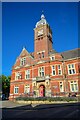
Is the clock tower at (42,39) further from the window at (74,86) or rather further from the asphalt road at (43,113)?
the asphalt road at (43,113)

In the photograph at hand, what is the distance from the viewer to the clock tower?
30.0m

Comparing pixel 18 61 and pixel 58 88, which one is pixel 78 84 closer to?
pixel 58 88

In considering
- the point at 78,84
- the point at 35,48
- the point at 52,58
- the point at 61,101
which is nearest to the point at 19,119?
the point at 61,101

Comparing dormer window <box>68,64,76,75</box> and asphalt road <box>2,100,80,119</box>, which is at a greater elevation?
dormer window <box>68,64,76,75</box>

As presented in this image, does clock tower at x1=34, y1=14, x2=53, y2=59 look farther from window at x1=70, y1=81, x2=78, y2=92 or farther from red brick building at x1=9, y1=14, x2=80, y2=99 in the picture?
Answer: window at x1=70, y1=81, x2=78, y2=92

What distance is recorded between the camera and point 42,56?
29.8m

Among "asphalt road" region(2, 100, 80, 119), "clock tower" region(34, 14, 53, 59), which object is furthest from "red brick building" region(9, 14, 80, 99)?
"asphalt road" region(2, 100, 80, 119)

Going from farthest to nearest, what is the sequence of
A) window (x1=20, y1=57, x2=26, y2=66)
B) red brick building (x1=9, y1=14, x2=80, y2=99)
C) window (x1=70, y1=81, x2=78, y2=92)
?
window (x1=20, y1=57, x2=26, y2=66) < red brick building (x1=9, y1=14, x2=80, y2=99) < window (x1=70, y1=81, x2=78, y2=92)

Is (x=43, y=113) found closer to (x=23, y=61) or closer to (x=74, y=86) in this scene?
(x=74, y=86)

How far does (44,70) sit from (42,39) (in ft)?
20.7

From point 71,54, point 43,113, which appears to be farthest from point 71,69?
point 43,113

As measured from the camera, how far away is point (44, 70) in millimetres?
28141

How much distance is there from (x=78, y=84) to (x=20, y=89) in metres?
11.0

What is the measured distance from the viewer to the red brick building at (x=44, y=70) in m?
26.2
